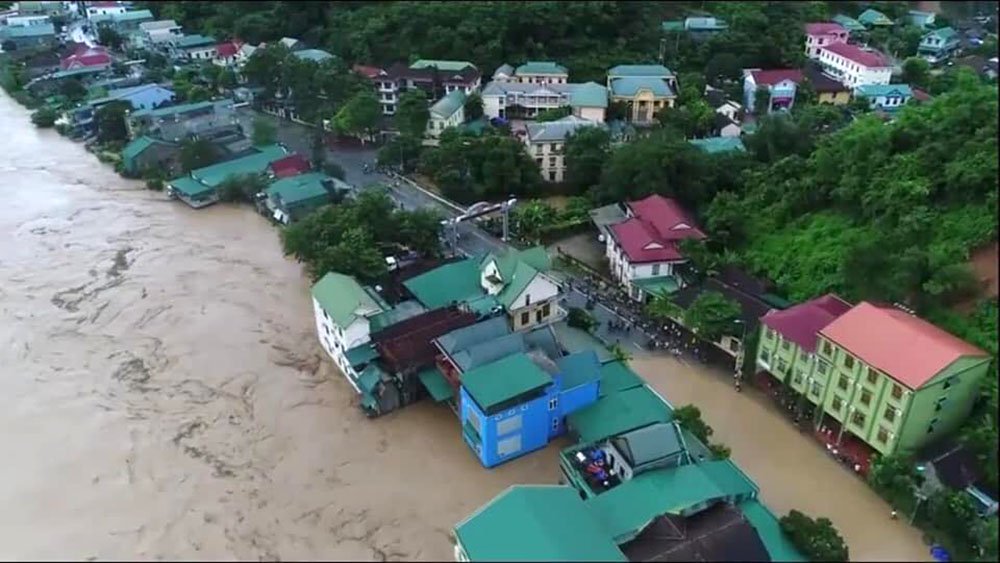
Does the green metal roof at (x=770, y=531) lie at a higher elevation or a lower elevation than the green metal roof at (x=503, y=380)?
lower

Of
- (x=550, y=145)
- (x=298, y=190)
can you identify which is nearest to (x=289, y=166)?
(x=298, y=190)

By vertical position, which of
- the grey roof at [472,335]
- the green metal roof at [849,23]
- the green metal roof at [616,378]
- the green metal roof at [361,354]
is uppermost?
the green metal roof at [849,23]

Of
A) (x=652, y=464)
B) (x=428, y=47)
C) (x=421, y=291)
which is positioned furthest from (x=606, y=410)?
(x=428, y=47)

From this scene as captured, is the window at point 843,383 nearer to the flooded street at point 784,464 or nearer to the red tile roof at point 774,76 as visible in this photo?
the flooded street at point 784,464

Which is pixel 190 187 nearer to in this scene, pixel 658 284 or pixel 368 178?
pixel 368 178

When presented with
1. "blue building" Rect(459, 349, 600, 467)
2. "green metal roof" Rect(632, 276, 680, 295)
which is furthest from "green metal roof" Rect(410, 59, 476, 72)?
"blue building" Rect(459, 349, 600, 467)

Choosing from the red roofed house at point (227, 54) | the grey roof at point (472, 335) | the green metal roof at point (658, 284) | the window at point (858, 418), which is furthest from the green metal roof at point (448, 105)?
the window at point (858, 418)

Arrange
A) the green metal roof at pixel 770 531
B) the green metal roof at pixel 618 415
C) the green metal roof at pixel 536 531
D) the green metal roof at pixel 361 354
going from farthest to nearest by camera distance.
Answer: the green metal roof at pixel 361 354
the green metal roof at pixel 618 415
the green metal roof at pixel 770 531
the green metal roof at pixel 536 531
